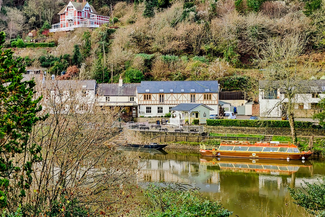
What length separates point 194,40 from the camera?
4297cm

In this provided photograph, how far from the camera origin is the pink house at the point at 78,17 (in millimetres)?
49781

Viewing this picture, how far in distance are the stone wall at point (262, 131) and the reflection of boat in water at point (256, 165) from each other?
426 cm

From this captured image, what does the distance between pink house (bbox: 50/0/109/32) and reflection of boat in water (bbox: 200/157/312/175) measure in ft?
112

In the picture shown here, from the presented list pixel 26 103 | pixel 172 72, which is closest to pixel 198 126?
pixel 172 72

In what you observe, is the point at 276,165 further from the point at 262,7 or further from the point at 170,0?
the point at 170,0

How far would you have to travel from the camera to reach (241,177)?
18953 mm

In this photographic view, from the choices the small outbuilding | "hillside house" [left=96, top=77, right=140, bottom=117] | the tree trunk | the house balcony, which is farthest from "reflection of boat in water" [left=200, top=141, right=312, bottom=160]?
the house balcony

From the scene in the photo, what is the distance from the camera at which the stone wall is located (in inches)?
997

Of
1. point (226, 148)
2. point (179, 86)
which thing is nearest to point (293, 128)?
point (226, 148)

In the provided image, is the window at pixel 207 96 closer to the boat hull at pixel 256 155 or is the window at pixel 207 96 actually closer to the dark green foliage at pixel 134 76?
the dark green foliage at pixel 134 76

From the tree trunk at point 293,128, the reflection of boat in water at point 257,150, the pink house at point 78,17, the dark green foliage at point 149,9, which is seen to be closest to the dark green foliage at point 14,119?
the reflection of boat in water at point 257,150

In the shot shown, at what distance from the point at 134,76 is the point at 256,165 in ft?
64.6

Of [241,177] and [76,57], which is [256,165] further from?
[76,57]

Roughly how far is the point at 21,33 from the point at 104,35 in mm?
17246
